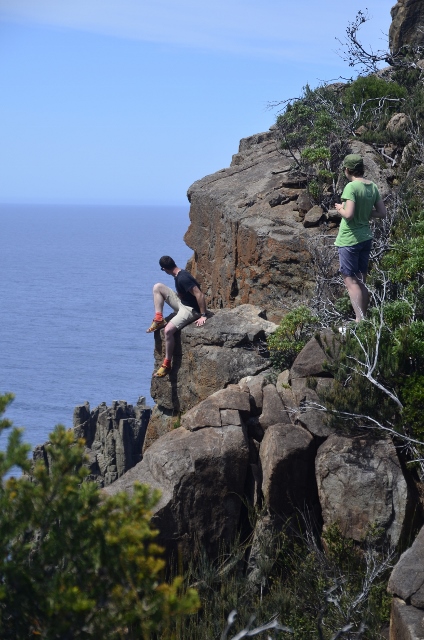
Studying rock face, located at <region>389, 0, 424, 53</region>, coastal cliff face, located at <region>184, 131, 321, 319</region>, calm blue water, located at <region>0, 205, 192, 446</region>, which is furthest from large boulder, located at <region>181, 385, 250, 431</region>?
calm blue water, located at <region>0, 205, 192, 446</region>

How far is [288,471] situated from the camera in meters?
9.48

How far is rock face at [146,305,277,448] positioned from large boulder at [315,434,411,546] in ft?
9.78

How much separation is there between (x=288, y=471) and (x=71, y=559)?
4641mm

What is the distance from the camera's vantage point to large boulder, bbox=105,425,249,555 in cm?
934

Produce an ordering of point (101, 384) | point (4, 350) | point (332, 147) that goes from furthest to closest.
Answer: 1. point (4, 350)
2. point (101, 384)
3. point (332, 147)

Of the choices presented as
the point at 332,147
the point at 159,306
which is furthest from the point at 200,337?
the point at 332,147

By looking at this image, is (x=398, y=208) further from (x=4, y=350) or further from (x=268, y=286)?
(x=4, y=350)

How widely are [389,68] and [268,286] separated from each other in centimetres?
963

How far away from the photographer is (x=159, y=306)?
12781 mm

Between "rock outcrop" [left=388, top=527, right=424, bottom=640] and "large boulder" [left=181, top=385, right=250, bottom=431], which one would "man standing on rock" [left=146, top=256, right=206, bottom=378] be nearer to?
"large boulder" [left=181, top=385, right=250, bottom=431]

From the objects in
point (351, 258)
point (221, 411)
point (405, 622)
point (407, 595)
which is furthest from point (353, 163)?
point (405, 622)

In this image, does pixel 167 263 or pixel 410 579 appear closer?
pixel 410 579

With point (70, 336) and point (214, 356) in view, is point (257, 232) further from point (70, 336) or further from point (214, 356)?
point (70, 336)

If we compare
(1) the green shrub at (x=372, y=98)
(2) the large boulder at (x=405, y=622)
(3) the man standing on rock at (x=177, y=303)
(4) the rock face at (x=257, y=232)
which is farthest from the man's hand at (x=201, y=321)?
(1) the green shrub at (x=372, y=98)
